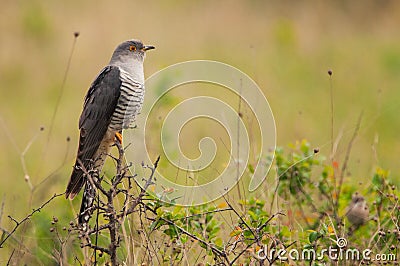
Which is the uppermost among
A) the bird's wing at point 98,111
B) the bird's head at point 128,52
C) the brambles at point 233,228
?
the bird's head at point 128,52

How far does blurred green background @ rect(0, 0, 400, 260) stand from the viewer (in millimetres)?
8688

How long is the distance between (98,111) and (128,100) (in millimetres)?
194

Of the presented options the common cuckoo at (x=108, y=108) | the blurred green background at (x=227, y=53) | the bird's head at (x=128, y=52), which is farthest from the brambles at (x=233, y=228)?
the blurred green background at (x=227, y=53)

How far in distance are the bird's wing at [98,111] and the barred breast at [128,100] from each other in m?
0.03

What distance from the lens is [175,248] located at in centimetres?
353

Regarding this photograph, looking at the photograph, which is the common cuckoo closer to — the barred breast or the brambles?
the barred breast

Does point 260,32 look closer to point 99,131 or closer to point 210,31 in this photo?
point 210,31

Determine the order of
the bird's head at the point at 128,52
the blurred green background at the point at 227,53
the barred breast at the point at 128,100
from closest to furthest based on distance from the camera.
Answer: the barred breast at the point at 128,100 → the bird's head at the point at 128,52 → the blurred green background at the point at 227,53

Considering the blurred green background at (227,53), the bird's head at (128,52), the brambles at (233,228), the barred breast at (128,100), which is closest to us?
the brambles at (233,228)

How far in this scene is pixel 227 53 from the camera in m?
11.0

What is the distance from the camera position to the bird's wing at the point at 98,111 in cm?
412

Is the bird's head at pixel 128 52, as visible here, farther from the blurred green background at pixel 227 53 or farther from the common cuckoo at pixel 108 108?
the blurred green background at pixel 227 53

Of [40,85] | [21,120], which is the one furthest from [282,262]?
[40,85]

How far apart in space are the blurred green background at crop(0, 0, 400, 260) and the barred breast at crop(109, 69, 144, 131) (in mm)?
3629
